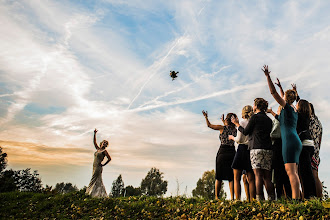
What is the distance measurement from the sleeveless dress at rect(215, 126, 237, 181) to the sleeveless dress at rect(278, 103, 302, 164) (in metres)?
2.50

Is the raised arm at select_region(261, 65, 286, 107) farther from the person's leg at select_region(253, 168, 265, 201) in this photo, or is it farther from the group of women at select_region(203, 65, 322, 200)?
the person's leg at select_region(253, 168, 265, 201)

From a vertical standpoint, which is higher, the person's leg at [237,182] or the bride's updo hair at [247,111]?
the bride's updo hair at [247,111]

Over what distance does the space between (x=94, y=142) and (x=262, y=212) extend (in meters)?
10.3

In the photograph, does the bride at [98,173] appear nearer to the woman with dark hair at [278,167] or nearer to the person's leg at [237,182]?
the person's leg at [237,182]

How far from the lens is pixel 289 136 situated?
551cm

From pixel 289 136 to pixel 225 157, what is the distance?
9.08 ft

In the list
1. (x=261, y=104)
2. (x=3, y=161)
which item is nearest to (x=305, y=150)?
(x=261, y=104)

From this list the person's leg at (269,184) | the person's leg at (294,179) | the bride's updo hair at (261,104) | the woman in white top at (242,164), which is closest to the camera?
the person's leg at (294,179)

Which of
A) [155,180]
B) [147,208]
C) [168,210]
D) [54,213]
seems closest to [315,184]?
[168,210]

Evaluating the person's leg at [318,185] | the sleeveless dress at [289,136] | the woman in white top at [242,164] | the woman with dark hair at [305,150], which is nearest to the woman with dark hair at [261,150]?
the woman in white top at [242,164]

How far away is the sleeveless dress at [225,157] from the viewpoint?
780cm

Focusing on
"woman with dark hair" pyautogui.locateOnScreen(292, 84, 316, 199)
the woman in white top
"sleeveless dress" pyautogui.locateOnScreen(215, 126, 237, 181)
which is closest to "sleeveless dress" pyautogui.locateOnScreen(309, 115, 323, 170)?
"woman with dark hair" pyautogui.locateOnScreen(292, 84, 316, 199)

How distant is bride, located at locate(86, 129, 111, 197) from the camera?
12562 millimetres

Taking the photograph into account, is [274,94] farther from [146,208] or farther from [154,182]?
[154,182]
